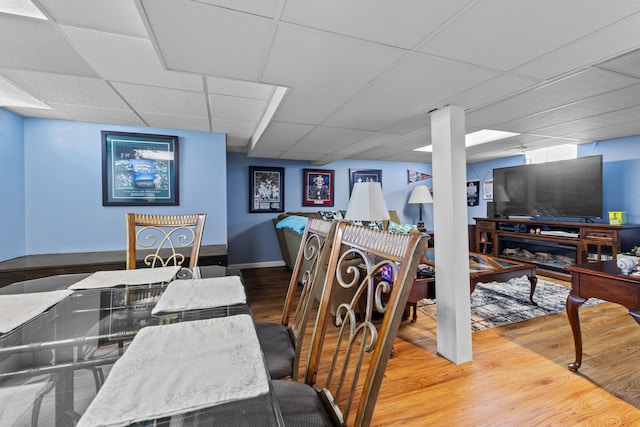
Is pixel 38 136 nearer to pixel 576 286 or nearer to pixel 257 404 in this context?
pixel 257 404

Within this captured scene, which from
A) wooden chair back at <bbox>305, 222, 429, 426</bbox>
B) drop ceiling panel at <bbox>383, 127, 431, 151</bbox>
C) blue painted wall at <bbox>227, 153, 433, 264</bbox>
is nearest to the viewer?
wooden chair back at <bbox>305, 222, 429, 426</bbox>

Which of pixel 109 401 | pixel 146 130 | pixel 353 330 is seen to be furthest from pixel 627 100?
pixel 146 130

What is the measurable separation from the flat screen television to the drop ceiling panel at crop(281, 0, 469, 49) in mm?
4182

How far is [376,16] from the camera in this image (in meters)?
1.15

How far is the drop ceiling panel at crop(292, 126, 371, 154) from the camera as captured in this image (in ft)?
9.75

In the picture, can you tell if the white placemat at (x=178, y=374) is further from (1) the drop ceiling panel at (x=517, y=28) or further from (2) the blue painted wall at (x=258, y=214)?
(2) the blue painted wall at (x=258, y=214)

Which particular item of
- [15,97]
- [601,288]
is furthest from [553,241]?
[15,97]

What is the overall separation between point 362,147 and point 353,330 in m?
3.33

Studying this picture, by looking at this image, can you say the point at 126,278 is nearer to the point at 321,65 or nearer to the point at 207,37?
the point at 207,37

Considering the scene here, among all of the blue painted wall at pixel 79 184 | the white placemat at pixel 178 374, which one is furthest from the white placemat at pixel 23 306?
the blue painted wall at pixel 79 184

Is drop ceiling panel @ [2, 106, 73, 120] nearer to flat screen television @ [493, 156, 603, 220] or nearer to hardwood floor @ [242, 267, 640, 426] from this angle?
hardwood floor @ [242, 267, 640, 426]

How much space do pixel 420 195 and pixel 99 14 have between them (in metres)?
5.40

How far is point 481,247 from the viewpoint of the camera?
17.0 feet

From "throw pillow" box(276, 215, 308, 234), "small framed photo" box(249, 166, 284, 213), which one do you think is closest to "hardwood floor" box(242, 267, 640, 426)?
"throw pillow" box(276, 215, 308, 234)
